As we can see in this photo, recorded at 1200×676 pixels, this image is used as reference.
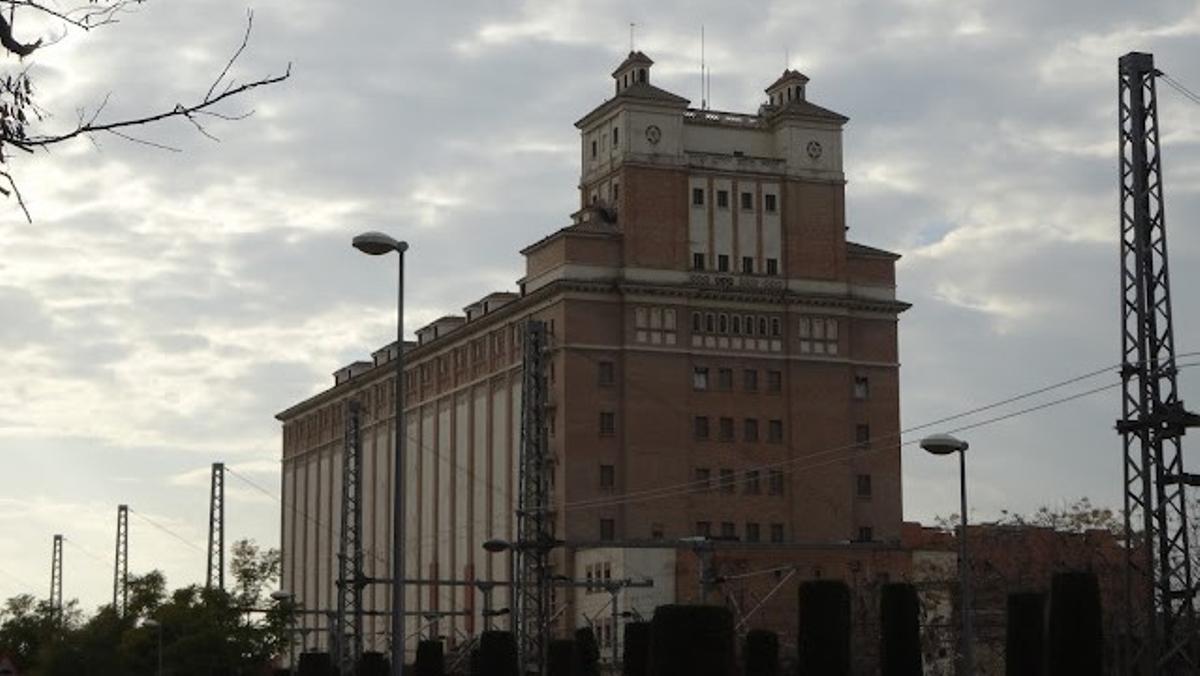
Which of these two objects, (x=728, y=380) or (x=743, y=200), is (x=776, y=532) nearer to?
(x=728, y=380)

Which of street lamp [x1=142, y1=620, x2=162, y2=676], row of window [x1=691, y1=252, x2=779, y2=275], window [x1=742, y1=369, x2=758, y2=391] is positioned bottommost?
street lamp [x1=142, y1=620, x2=162, y2=676]

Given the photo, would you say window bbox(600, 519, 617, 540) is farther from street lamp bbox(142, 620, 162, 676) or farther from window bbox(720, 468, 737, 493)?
street lamp bbox(142, 620, 162, 676)

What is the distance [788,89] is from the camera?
115625mm

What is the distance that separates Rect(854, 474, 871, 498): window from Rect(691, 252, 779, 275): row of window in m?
11.0

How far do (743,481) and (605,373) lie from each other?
8579 mm

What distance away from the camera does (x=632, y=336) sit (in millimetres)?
108000

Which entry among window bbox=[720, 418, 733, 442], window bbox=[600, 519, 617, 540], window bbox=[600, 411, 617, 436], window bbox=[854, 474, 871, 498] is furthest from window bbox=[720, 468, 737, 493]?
window bbox=[854, 474, 871, 498]

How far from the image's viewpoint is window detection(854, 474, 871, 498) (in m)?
111

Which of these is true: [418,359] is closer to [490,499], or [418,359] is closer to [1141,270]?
[490,499]

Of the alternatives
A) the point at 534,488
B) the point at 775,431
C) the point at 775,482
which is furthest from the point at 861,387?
the point at 534,488

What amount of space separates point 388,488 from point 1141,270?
79953 mm

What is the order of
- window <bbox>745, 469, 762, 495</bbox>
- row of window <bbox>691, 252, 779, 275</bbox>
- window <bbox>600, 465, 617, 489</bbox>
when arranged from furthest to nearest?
row of window <bbox>691, 252, 779, 275</bbox> → window <bbox>745, 469, 762, 495</bbox> → window <bbox>600, 465, 617, 489</bbox>

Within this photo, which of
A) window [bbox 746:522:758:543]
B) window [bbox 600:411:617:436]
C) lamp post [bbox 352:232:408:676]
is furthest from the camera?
window [bbox 746:522:758:543]

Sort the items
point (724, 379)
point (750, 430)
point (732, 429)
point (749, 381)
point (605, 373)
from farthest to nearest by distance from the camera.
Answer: point (749, 381), point (724, 379), point (750, 430), point (732, 429), point (605, 373)
